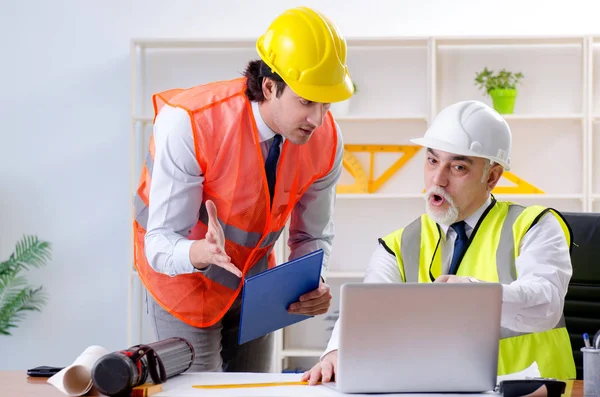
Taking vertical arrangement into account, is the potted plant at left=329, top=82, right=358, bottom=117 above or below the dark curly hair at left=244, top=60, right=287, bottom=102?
above

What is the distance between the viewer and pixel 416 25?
449 centimetres

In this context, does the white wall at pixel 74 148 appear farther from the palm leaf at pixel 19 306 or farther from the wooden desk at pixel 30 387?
the wooden desk at pixel 30 387

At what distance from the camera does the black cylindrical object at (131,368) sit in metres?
1.50

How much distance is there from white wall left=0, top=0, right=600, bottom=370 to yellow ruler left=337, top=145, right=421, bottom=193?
0.89 m

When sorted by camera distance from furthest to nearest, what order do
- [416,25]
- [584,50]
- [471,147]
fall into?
[416,25] → [584,50] → [471,147]

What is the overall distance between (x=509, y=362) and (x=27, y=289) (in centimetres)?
325

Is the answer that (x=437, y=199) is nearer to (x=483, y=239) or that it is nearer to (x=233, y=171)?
(x=483, y=239)

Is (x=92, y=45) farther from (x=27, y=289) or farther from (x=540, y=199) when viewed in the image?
(x=540, y=199)

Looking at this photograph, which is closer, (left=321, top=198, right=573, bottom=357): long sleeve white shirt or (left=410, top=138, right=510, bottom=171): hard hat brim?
(left=321, top=198, right=573, bottom=357): long sleeve white shirt

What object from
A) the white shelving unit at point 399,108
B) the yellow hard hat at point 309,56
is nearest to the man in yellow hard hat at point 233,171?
the yellow hard hat at point 309,56

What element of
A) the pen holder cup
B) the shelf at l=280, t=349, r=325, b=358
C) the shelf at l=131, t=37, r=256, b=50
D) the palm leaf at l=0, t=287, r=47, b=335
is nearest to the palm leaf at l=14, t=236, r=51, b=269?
the palm leaf at l=0, t=287, r=47, b=335

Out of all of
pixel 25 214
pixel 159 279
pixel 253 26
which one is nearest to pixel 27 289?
pixel 25 214

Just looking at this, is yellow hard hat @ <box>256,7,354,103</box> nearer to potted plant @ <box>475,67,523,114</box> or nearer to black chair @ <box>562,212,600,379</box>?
black chair @ <box>562,212,600,379</box>

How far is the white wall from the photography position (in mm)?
4590
